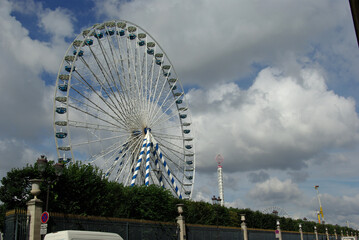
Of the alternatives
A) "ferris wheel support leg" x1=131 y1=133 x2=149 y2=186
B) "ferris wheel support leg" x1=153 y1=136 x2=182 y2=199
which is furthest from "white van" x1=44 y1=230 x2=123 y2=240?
"ferris wheel support leg" x1=153 y1=136 x2=182 y2=199

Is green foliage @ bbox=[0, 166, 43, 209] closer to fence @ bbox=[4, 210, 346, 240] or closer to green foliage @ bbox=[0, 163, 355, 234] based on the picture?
green foliage @ bbox=[0, 163, 355, 234]

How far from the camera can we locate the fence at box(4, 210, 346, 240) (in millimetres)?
15742

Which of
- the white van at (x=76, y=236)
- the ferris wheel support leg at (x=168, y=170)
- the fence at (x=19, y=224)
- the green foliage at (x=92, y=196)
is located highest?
the ferris wheel support leg at (x=168, y=170)

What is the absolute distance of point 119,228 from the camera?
66.3 ft

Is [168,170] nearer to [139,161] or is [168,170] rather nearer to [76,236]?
[139,161]

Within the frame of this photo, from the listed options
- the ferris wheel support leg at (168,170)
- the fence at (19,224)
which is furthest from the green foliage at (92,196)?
the ferris wheel support leg at (168,170)

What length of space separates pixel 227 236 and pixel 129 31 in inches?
1040

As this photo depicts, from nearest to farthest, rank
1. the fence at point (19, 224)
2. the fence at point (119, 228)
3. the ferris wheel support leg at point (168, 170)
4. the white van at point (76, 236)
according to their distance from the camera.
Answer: the white van at point (76, 236), the fence at point (19, 224), the fence at point (119, 228), the ferris wheel support leg at point (168, 170)

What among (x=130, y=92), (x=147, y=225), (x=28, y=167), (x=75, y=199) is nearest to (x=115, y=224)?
(x=147, y=225)

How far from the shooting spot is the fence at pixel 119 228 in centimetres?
1574

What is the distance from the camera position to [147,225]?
72.7 ft

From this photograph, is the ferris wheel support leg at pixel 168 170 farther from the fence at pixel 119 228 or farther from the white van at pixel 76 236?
the white van at pixel 76 236

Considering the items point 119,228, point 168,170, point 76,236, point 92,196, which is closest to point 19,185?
point 92,196

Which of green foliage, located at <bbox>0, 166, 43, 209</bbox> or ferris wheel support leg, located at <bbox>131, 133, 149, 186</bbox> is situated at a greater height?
ferris wheel support leg, located at <bbox>131, 133, 149, 186</bbox>
